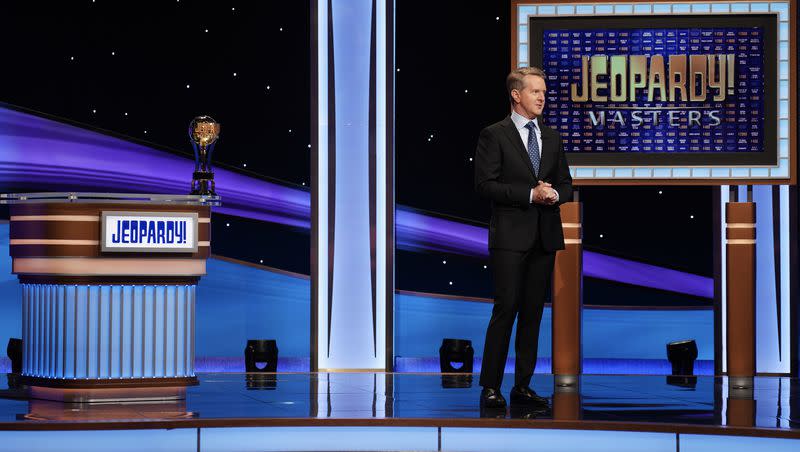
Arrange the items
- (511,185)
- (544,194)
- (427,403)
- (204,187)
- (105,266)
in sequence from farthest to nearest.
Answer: (204,187)
(105,266)
(427,403)
(511,185)
(544,194)

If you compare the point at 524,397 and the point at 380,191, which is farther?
the point at 380,191

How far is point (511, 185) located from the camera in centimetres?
455

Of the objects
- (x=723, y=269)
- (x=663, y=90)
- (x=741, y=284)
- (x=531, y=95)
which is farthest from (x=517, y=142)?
(x=723, y=269)

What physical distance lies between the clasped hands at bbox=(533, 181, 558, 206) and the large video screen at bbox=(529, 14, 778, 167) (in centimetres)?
155

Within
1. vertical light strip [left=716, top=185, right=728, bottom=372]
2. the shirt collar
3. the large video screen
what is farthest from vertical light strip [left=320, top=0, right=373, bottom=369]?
the shirt collar

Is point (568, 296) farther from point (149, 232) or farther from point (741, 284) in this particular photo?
point (149, 232)

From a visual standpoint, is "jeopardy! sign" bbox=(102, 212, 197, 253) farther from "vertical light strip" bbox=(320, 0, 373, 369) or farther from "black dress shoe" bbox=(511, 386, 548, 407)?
"vertical light strip" bbox=(320, 0, 373, 369)

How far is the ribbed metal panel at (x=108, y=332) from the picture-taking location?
5039 millimetres

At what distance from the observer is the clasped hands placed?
4441 millimetres

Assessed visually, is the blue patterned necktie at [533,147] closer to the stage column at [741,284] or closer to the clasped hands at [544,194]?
the clasped hands at [544,194]

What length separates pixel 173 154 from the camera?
7.09 metres

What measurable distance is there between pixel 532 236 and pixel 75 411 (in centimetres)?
194

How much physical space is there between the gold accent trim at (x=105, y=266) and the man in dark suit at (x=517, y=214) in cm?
146

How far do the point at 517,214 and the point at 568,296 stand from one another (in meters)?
1.44
